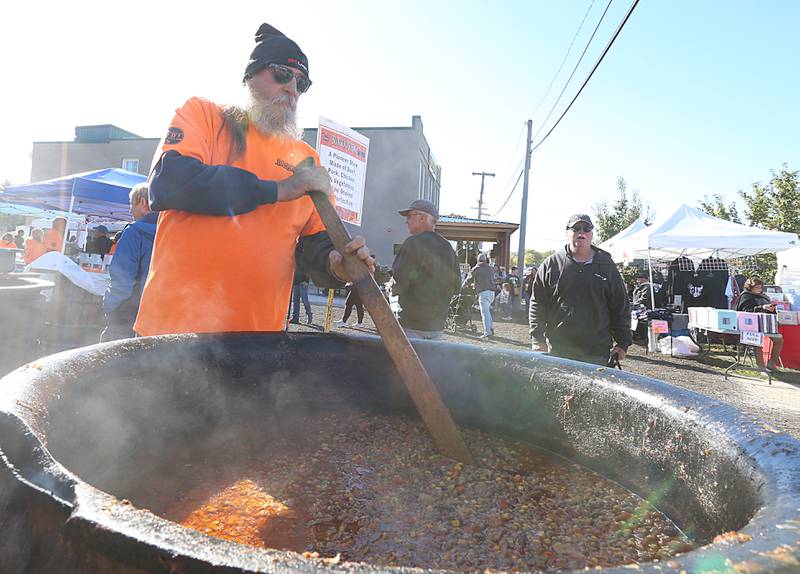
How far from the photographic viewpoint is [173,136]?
1.70 metres

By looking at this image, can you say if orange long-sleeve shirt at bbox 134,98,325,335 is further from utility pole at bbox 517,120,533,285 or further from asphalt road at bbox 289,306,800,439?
utility pole at bbox 517,120,533,285

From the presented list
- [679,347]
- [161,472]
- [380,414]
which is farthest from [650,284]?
[161,472]

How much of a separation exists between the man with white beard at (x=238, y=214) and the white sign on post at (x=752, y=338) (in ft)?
27.9

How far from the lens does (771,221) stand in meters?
22.2

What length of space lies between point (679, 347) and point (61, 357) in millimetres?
10733

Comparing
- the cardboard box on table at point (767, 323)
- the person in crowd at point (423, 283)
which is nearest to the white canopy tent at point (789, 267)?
the cardboard box on table at point (767, 323)

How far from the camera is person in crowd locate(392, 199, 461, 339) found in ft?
14.1

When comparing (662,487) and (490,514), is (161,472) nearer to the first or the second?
(490,514)

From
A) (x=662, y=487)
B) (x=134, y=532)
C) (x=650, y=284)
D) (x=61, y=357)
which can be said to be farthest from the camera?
(x=650, y=284)

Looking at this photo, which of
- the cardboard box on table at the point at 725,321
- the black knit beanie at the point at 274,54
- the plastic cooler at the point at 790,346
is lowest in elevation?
the plastic cooler at the point at 790,346

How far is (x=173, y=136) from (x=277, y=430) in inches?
44.3

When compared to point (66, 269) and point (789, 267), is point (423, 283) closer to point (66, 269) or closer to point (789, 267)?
point (66, 269)

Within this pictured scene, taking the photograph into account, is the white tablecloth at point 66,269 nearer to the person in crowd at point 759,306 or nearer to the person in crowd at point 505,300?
the person in crowd at point 759,306

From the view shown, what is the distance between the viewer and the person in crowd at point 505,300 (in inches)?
675
